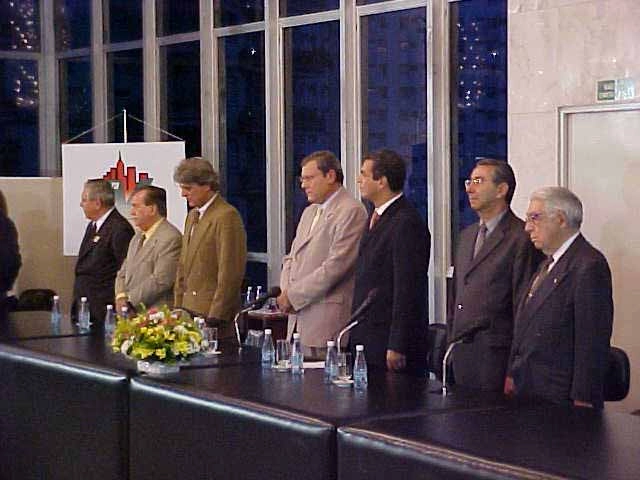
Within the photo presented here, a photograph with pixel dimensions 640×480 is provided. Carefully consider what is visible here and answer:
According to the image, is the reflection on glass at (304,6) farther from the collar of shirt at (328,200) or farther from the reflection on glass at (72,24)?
the collar of shirt at (328,200)

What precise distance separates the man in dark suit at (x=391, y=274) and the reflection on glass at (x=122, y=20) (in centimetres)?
556

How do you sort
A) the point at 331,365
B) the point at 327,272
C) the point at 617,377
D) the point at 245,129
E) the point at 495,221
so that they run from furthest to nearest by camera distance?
the point at 245,129
the point at 327,272
the point at 495,221
the point at 617,377
the point at 331,365

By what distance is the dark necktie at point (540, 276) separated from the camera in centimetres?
426

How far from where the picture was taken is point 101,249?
6.90 m

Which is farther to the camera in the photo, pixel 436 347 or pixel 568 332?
pixel 436 347

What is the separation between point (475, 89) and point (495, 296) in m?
3.12

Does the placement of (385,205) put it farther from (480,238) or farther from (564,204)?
(564,204)

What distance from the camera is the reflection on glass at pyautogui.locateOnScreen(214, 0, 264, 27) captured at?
916 cm

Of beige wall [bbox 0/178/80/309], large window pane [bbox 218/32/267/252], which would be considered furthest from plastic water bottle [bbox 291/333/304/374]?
beige wall [bbox 0/178/80/309]

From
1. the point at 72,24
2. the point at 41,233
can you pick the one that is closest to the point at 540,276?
the point at 41,233

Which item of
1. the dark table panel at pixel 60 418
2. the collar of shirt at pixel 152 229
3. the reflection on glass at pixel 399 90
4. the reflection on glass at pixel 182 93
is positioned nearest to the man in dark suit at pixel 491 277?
the dark table panel at pixel 60 418

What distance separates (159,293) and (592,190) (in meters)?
2.20

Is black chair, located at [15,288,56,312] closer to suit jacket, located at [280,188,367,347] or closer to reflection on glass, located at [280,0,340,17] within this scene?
reflection on glass, located at [280,0,340,17]

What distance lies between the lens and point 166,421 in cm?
413
